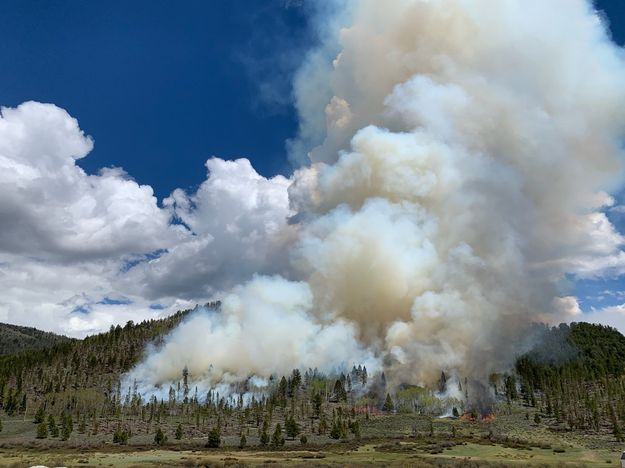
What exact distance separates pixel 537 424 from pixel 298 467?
13525cm

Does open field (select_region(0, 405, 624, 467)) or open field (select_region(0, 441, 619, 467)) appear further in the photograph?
open field (select_region(0, 405, 624, 467))

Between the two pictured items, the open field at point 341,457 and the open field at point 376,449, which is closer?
the open field at point 341,457

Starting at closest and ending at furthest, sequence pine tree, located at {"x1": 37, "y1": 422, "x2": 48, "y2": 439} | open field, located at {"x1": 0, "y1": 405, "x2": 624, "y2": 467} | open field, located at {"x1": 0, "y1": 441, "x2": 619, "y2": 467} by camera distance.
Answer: open field, located at {"x1": 0, "y1": 441, "x2": 619, "y2": 467}, open field, located at {"x1": 0, "y1": 405, "x2": 624, "y2": 467}, pine tree, located at {"x1": 37, "y1": 422, "x2": 48, "y2": 439}

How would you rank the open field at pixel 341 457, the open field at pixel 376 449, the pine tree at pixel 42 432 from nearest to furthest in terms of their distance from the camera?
the open field at pixel 341 457, the open field at pixel 376 449, the pine tree at pixel 42 432

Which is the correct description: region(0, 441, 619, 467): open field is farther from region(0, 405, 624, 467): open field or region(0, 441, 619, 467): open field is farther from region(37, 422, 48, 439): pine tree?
region(37, 422, 48, 439): pine tree

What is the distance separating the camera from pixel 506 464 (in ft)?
331

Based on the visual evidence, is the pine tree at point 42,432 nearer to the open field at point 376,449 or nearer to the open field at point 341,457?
the open field at point 376,449

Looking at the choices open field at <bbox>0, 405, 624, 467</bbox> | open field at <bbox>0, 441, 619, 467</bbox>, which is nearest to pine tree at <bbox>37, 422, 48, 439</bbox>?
open field at <bbox>0, 405, 624, 467</bbox>

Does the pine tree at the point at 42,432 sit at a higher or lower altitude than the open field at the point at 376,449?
higher

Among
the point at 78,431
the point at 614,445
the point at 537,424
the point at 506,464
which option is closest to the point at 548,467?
the point at 506,464

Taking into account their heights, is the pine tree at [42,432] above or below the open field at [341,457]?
above

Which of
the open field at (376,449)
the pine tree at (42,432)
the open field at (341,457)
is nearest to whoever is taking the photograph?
the open field at (341,457)

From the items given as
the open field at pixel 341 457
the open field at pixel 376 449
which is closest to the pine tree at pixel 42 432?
the open field at pixel 376 449

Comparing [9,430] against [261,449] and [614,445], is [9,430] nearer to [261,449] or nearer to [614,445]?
[261,449]
